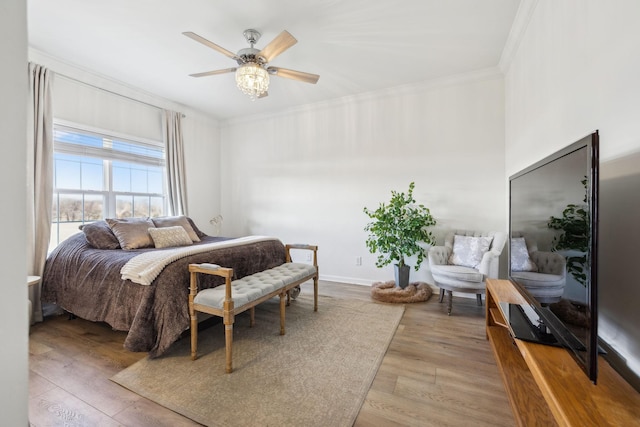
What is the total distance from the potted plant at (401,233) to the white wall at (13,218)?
10.2 feet

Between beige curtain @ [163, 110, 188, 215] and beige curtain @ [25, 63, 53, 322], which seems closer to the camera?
beige curtain @ [25, 63, 53, 322]

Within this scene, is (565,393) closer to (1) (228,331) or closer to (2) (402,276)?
(1) (228,331)

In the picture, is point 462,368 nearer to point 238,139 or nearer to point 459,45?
point 459,45

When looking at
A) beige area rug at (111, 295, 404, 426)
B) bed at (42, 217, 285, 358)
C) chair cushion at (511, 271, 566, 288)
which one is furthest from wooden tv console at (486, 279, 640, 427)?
bed at (42, 217, 285, 358)

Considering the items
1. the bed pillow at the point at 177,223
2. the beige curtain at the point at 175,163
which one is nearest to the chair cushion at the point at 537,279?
the bed pillow at the point at 177,223

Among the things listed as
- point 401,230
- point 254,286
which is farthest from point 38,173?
point 401,230

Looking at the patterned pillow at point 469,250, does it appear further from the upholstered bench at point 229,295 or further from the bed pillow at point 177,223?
the bed pillow at point 177,223

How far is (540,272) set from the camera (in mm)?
1398

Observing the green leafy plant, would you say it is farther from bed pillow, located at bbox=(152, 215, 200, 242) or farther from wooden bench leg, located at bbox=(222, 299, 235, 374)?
bed pillow, located at bbox=(152, 215, 200, 242)

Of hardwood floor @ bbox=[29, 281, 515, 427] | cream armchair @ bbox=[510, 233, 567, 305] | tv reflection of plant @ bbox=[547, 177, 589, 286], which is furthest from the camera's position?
hardwood floor @ bbox=[29, 281, 515, 427]

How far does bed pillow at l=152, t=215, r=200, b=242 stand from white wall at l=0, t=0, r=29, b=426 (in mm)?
2975

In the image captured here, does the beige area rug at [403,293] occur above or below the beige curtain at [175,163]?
below

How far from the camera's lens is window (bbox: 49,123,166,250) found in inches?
121

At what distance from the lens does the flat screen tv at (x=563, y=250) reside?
881 millimetres
